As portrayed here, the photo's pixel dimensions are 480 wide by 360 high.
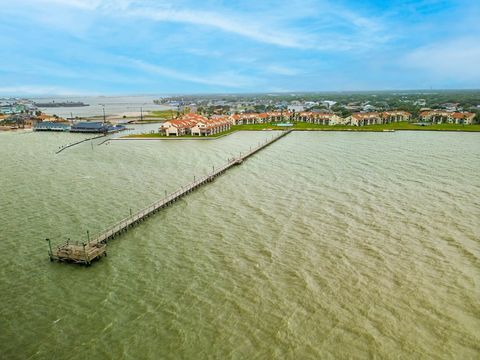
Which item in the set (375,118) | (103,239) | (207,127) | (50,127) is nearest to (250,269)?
(103,239)

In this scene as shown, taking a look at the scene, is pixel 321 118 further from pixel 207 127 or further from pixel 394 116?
pixel 207 127

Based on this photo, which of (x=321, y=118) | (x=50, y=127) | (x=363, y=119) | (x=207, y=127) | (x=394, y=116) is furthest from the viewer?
(x=394, y=116)

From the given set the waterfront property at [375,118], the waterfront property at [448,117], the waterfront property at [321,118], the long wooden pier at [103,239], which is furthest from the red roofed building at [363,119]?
the long wooden pier at [103,239]

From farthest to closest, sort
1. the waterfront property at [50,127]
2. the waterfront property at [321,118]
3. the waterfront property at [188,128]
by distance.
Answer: the waterfront property at [321,118] < the waterfront property at [50,127] < the waterfront property at [188,128]

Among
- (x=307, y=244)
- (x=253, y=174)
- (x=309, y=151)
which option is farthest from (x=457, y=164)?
(x=307, y=244)

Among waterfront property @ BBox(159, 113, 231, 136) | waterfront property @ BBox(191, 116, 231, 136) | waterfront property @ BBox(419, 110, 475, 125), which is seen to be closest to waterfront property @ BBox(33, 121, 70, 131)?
waterfront property @ BBox(159, 113, 231, 136)

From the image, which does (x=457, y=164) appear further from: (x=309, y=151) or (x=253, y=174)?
(x=253, y=174)

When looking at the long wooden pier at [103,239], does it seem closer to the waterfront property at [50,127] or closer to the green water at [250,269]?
the green water at [250,269]
